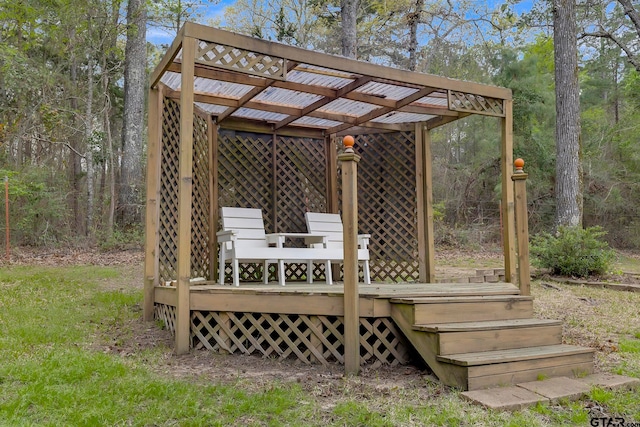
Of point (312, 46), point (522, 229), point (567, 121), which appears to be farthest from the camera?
point (312, 46)

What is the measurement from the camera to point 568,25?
8844 mm

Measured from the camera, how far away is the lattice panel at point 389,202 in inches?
252

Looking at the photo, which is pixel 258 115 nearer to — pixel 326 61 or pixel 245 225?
pixel 245 225

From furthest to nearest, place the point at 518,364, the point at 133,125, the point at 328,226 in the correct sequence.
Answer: the point at 133,125
the point at 328,226
the point at 518,364

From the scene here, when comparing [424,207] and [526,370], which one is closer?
[526,370]

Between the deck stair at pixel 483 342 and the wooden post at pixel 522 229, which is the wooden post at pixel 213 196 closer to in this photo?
the deck stair at pixel 483 342

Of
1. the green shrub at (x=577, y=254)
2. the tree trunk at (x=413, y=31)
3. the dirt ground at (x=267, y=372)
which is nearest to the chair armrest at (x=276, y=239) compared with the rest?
the dirt ground at (x=267, y=372)

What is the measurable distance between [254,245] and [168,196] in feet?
3.89

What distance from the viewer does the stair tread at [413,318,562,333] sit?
3242mm

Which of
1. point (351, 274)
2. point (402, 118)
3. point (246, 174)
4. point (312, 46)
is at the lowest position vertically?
point (351, 274)

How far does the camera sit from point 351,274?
3453mm

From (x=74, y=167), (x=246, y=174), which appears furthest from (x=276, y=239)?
(x=74, y=167)

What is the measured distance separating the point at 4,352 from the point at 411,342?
2877 millimetres

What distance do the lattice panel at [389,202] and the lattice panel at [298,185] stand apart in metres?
0.56
